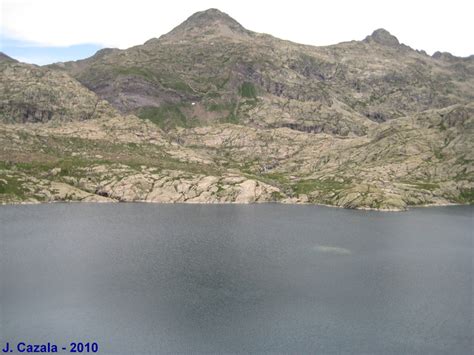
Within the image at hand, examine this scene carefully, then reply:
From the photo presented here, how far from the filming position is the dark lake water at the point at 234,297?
94750mm

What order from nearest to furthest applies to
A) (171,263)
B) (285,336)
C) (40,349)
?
(40,349) → (285,336) → (171,263)

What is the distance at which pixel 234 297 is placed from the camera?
4747 inches

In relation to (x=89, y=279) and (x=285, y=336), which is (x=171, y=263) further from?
(x=285, y=336)

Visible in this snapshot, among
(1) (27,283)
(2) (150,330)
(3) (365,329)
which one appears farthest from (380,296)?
(1) (27,283)

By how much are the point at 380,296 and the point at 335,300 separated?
14.1 m

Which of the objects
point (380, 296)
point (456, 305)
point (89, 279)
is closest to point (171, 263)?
point (89, 279)

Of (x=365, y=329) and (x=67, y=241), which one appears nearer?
(x=365, y=329)

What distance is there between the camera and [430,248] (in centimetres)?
19212

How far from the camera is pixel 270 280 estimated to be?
137625 millimetres

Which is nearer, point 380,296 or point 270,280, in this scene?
point 380,296

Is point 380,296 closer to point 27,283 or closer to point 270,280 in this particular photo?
point 270,280

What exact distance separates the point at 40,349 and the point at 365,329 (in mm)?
66116

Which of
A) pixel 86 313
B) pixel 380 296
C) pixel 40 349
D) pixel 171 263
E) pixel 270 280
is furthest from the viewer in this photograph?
pixel 171 263

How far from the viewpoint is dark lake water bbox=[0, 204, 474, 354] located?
94.8 meters
